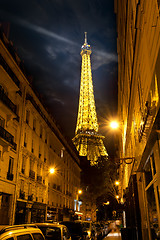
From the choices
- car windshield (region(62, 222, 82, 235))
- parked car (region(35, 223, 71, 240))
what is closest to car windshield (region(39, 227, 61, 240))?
parked car (region(35, 223, 71, 240))

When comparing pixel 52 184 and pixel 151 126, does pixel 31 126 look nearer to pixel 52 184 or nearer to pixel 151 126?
pixel 52 184

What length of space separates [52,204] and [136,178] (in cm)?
3014

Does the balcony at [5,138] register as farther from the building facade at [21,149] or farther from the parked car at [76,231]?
the parked car at [76,231]

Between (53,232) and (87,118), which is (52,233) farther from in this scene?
(87,118)

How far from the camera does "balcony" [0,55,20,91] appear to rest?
2252 centimetres

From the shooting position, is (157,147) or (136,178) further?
(136,178)

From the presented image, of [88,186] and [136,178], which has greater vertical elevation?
[88,186]

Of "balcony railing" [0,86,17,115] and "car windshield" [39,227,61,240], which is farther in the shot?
"balcony railing" [0,86,17,115]

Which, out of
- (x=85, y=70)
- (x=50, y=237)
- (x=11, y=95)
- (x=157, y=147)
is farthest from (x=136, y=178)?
(x=85, y=70)

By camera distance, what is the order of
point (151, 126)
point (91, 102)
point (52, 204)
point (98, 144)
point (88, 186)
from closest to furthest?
point (151, 126) → point (52, 204) → point (88, 186) → point (91, 102) → point (98, 144)

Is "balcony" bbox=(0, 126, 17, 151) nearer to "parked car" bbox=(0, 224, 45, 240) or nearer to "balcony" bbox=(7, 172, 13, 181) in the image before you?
"balcony" bbox=(7, 172, 13, 181)

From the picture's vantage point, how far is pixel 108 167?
43.3 metres

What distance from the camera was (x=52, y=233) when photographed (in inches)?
377

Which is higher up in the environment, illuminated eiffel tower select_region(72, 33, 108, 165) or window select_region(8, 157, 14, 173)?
illuminated eiffel tower select_region(72, 33, 108, 165)
